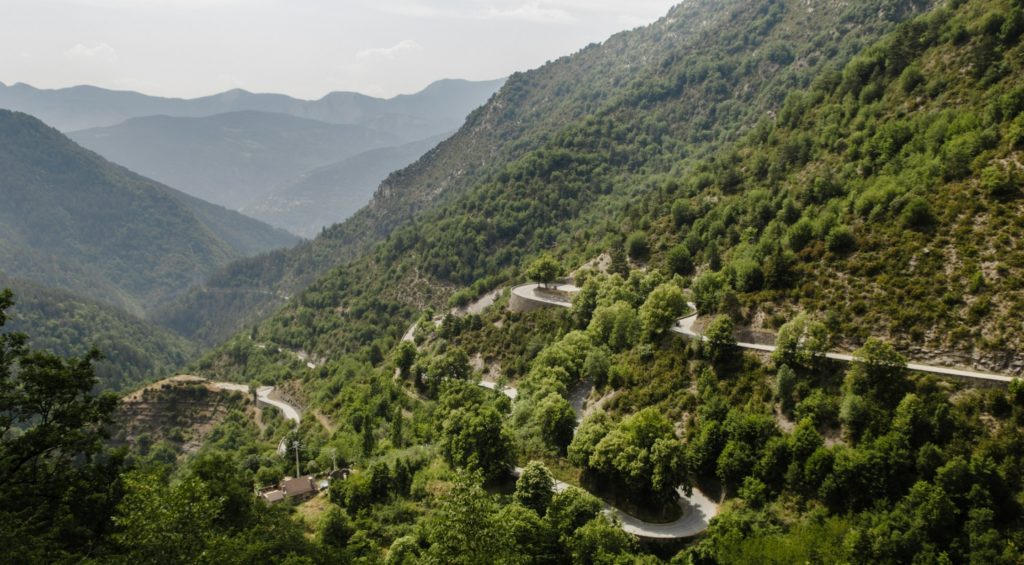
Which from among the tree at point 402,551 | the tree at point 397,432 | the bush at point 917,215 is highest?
A: the bush at point 917,215

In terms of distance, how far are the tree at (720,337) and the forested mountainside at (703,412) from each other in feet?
0.81

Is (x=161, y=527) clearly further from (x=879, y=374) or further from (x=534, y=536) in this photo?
(x=879, y=374)

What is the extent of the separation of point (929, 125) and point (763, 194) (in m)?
18.6

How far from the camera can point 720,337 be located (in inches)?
2052

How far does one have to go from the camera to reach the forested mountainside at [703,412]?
29.2m

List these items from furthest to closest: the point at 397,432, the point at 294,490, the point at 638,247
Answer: the point at 638,247, the point at 397,432, the point at 294,490

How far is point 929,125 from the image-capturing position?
61594 mm

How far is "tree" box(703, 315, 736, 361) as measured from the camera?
52094mm

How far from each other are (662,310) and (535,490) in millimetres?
24667

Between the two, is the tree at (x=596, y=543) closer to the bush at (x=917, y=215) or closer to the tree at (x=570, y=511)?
the tree at (x=570, y=511)

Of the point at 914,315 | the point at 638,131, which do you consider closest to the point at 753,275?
the point at 914,315

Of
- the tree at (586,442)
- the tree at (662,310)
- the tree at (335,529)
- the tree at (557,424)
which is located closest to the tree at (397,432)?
the tree at (557,424)

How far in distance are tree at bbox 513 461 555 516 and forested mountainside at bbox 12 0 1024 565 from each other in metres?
0.23

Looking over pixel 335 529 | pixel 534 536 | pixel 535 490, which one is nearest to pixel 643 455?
pixel 535 490
